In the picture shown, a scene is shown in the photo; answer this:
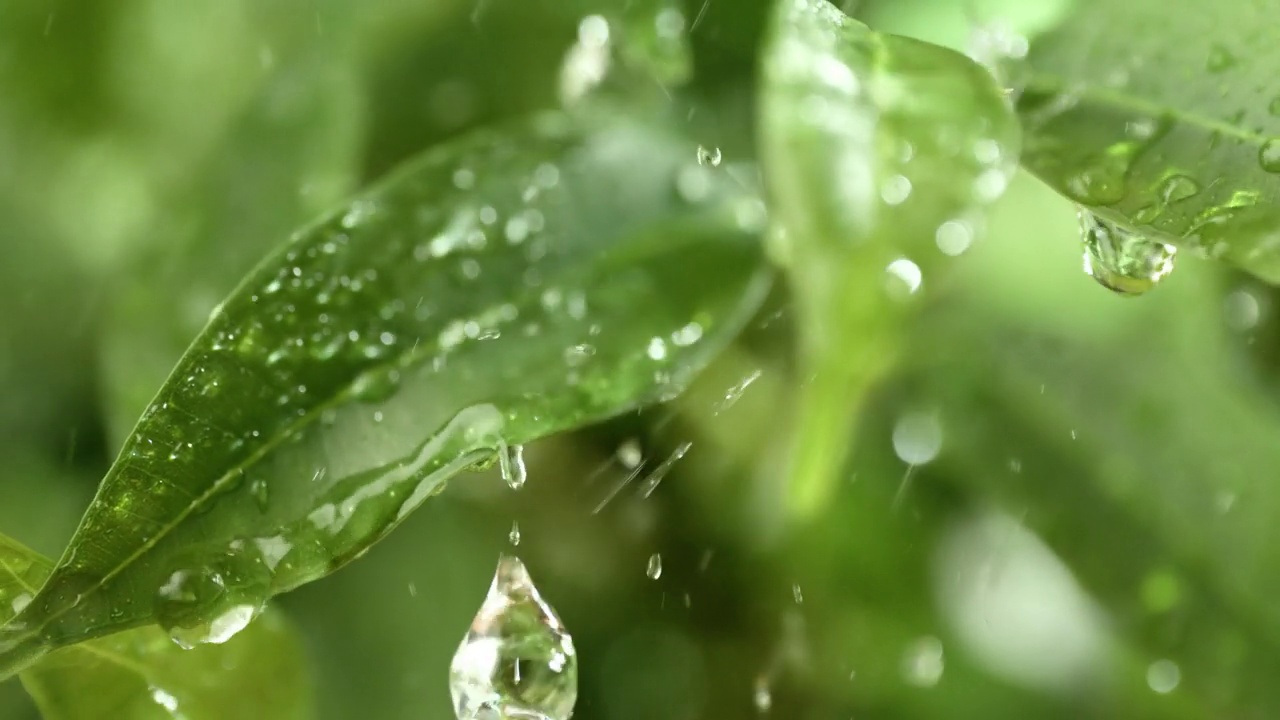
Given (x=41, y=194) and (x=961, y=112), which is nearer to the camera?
(x=961, y=112)

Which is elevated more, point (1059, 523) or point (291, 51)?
point (291, 51)

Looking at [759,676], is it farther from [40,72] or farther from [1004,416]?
[40,72]

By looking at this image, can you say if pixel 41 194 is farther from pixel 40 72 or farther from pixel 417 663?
pixel 417 663

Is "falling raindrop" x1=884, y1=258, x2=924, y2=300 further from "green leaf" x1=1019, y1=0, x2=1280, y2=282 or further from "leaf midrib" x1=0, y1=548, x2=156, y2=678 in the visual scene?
"leaf midrib" x1=0, y1=548, x2=156, y2=678

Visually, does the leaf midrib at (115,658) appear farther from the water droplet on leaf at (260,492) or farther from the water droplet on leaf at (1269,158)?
the water droplet on leaf at (1269,158)

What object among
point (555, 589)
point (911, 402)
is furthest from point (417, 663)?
point (911, 402)
